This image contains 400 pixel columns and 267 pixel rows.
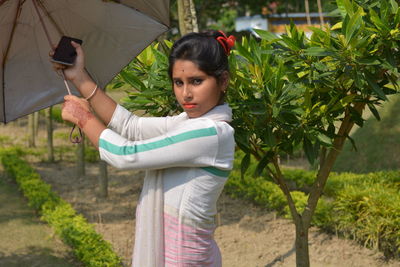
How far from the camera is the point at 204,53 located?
6.79 ft

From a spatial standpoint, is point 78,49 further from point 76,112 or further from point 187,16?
point 187,16

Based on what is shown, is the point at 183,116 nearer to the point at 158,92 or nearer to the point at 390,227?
the point at 158,92

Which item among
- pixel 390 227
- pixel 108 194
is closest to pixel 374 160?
pixel 390 227

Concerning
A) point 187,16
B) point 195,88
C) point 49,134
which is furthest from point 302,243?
point 49,134

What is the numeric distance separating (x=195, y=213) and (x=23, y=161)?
7.81m

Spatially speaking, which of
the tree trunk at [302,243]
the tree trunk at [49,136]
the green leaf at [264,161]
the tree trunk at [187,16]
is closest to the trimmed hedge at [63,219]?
the tree trunk at [49,136]

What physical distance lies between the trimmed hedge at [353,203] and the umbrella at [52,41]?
378 cm

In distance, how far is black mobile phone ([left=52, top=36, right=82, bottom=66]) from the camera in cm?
217

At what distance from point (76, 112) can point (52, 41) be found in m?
0.64

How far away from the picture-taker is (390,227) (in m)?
5.49

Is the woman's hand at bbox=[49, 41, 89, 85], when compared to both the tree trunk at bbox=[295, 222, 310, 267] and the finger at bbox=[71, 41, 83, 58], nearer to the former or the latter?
the finger at bbox=[71, 41, 83, 58]

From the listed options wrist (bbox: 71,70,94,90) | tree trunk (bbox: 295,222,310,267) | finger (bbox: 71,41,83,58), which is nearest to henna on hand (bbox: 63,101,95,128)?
wrist (bbox: 71,70,94,90)

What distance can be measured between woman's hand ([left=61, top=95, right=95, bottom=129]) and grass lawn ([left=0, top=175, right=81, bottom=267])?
3760 mm

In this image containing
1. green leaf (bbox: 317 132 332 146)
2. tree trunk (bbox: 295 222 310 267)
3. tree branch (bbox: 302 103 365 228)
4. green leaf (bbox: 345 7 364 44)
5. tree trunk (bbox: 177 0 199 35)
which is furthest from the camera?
tree trunk (bbox: 177 0 199 35)
